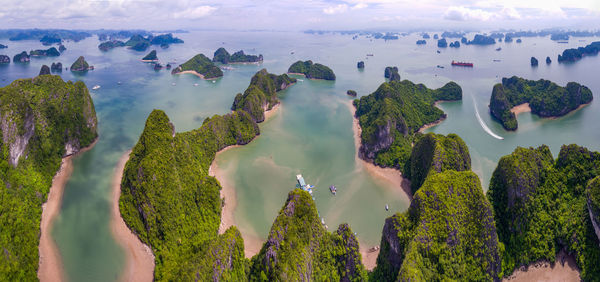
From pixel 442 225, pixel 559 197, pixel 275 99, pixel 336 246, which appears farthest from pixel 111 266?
pixel 275 99

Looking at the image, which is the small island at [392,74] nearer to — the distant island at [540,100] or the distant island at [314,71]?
the distant island at [314,71]

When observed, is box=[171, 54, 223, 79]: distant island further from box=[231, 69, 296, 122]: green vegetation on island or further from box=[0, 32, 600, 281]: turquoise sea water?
box=[231, 69, 296, 122]: green vegetation on island

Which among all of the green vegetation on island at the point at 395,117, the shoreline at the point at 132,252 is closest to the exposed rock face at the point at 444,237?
the green vegetation on island at the point at 395,117

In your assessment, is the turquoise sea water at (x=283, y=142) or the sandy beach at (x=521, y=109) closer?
the turquoise sea water at (x=283, y=142)

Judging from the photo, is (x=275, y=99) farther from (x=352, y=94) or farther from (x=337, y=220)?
(x=337, y=220)

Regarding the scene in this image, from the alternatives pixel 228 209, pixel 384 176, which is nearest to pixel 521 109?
pixel 384 176

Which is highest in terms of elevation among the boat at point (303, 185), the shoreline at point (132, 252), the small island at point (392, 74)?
the small island at point (392, 74)
